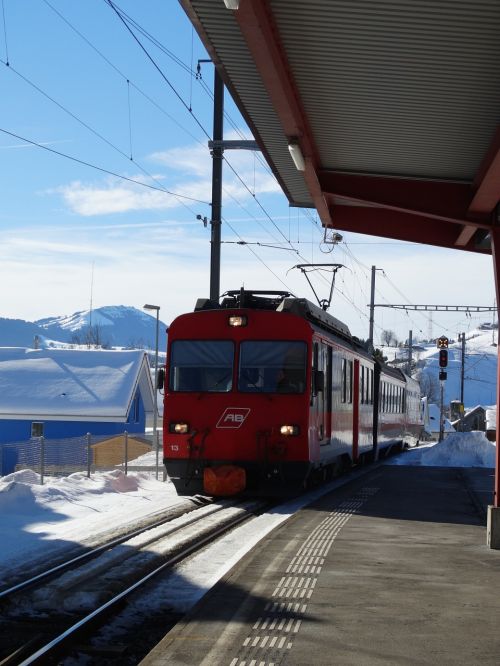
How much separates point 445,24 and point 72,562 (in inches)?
245

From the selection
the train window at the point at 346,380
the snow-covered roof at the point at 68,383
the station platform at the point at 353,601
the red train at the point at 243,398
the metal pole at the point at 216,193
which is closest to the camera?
the station platform at the point at 353,601

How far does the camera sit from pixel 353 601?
8234mm

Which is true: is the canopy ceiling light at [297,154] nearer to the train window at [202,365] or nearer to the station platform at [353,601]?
the station platform at [353,601]

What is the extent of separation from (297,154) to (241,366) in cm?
622

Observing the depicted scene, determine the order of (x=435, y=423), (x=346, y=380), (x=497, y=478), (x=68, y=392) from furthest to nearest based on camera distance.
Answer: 1. (x=435, y=423)
2. (x=68, y=392)
3. (x=346, y=380)
4. (x=497, y=478)

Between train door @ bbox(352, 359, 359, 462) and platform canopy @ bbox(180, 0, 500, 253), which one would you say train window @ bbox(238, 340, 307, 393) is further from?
train door @ bbox(352, 359, 359, 462)

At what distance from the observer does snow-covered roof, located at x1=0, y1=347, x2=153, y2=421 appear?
46.4 meters

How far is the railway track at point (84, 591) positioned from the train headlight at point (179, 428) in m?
3.42

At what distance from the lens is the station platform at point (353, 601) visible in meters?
6.59

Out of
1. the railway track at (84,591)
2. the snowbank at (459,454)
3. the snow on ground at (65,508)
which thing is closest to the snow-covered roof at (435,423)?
the snowbank at (459,454)

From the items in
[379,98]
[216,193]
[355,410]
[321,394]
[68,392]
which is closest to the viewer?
[379,98]

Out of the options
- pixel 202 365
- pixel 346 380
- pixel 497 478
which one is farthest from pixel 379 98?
pixel 346 380

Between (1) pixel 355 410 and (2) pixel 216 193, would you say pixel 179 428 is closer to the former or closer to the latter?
(1) pixel 355 410

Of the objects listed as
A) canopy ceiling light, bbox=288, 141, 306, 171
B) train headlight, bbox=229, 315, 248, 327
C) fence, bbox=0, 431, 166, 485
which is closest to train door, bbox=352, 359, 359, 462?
fence, bbox=0, 431, 166, 485
